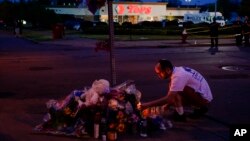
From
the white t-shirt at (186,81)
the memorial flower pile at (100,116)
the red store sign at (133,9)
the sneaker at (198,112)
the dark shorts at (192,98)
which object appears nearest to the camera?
the memorial flower pile at (100,116)

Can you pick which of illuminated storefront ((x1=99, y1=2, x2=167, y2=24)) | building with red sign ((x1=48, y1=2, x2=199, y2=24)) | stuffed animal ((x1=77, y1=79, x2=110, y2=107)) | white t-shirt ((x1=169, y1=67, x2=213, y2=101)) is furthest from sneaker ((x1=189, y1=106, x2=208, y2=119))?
illuminated storefront ((x1=99, y1=2, x2=167, y2=24))

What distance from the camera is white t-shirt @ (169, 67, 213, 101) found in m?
9.05

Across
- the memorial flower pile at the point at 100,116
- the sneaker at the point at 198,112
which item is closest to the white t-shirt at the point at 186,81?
the sneaker at the point at 198,112

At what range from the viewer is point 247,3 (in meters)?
60.8

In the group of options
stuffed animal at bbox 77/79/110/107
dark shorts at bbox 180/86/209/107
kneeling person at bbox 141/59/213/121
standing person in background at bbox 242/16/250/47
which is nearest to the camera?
stuffed animal at bbox 77/79/110/107

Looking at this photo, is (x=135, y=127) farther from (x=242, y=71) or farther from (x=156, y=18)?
(x=156, y=18)

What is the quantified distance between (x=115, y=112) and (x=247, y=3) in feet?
180

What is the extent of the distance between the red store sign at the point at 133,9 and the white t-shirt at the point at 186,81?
76.0 m

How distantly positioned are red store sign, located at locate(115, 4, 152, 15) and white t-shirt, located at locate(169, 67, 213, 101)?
76.0 meters

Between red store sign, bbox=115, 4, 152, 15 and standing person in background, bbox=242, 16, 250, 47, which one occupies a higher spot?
red store sign, bbox=115, 4, 152, 15

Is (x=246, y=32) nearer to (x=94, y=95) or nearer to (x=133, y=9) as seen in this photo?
(x=94, y=95)

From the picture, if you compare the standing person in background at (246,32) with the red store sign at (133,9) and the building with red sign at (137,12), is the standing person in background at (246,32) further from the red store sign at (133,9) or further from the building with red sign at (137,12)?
the red store sign at (133,9)

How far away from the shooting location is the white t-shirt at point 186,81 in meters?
9.05

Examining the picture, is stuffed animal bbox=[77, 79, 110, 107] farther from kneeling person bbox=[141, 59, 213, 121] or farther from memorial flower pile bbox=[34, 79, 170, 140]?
kneeling person bbox=[141, 59, 213, 121]
